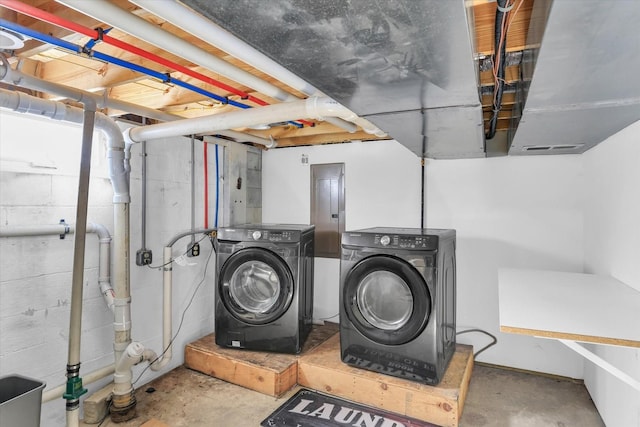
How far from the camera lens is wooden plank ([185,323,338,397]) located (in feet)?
8.63

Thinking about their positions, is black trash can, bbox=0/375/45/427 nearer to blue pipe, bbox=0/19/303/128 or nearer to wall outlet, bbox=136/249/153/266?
wall outlet, bbox=136/249/153/266

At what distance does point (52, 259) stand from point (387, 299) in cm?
220

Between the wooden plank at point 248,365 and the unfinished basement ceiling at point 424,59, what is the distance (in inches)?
73.8

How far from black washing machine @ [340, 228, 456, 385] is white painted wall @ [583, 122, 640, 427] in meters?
0.94

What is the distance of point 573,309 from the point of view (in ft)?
5.08

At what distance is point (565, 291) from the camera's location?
1.88 m

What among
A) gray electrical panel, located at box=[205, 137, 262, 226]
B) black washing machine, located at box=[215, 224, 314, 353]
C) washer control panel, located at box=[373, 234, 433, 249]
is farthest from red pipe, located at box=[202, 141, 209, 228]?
washer control panel, located at box=[373, 234, 433, 249]

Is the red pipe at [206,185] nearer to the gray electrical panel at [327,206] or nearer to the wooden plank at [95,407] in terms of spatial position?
the gray electrical panel at [327,206]

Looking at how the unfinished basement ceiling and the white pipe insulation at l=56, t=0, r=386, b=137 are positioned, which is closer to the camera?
the unfinished basement ceiling

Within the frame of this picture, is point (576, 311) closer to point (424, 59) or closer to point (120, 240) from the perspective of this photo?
point (424, 59)

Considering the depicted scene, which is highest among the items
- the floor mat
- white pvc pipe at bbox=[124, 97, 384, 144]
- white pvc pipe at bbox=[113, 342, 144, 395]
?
white pvc pipe at bbox=[124, 97, 384, 144]

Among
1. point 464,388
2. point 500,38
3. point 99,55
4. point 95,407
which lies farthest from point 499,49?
point 95,407

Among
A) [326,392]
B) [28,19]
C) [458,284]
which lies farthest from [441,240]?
[28,19]

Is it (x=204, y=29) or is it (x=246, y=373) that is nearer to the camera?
(x=204, y=29)
